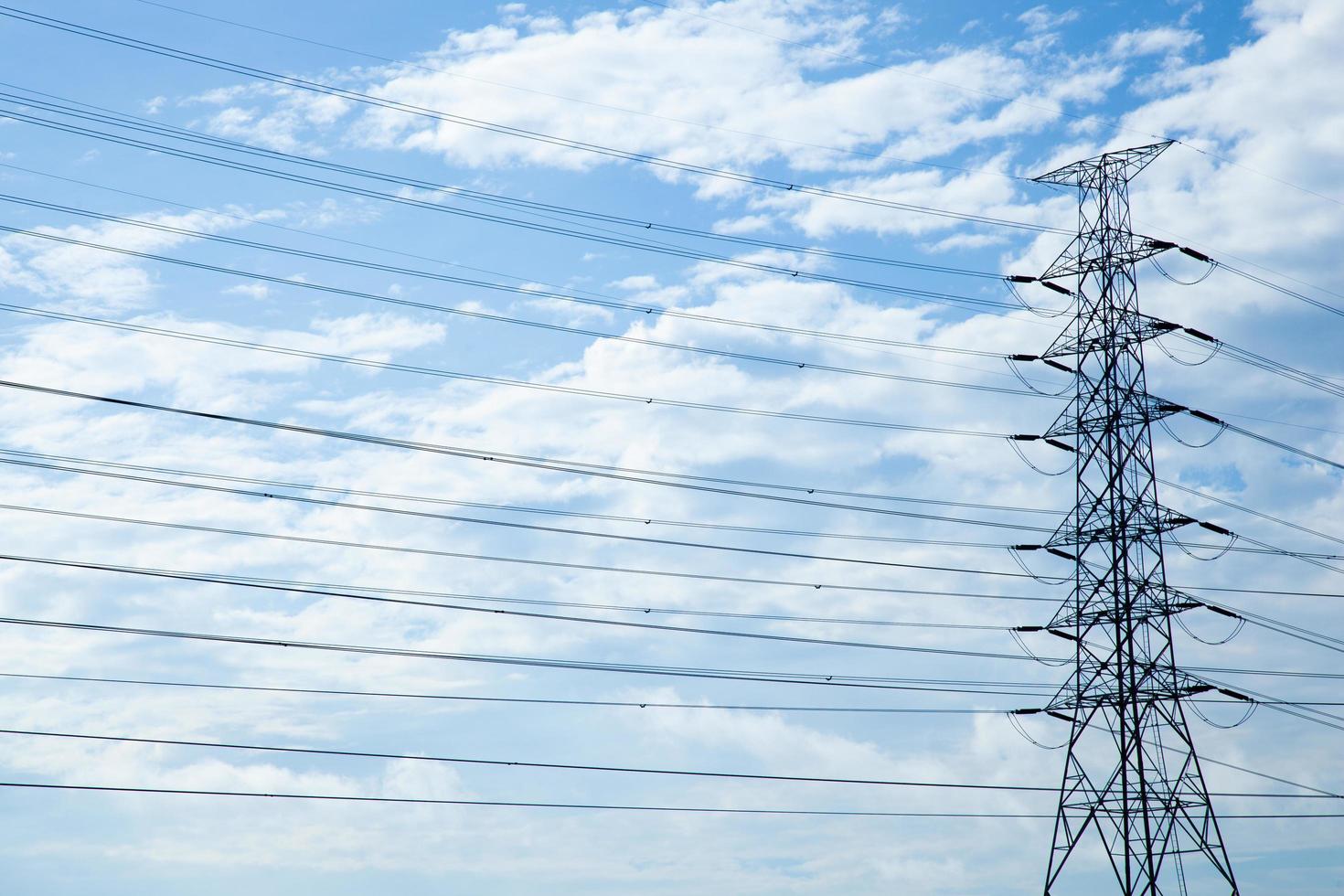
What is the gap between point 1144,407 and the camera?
45344mm

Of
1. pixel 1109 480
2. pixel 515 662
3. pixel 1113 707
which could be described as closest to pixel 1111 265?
pixel 1109 480

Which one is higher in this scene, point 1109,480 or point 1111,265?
point 1111,265

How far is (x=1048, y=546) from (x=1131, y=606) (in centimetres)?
301

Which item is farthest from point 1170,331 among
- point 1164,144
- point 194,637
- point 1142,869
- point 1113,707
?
point 194,637

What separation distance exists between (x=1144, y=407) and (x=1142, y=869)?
43.3ft

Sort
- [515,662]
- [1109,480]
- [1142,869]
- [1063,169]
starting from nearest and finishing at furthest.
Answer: [515,662], [1142,869], [1109,480], [1063,169]

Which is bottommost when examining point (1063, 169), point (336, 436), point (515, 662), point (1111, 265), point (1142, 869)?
point (1142, 869)

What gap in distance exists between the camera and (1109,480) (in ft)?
147

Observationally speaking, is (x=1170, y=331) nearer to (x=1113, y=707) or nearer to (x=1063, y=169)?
(x=1063, y=169)

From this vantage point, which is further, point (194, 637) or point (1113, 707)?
point (1113, 707)

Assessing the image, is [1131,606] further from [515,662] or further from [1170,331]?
[515,662]

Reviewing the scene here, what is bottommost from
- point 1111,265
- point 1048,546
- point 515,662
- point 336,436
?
point 515,662

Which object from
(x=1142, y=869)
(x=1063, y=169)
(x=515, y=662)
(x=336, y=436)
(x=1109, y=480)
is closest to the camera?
(x=336, y=436)

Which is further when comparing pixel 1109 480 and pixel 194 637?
pixel 1109 480
